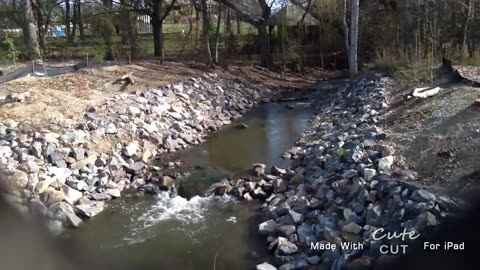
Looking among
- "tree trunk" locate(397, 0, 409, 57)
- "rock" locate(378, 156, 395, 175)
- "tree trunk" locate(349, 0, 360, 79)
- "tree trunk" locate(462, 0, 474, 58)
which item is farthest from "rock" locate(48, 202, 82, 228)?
"tree trunk" locate(349, 0, 360, 79)

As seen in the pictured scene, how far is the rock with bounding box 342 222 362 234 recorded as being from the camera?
14.8 ft

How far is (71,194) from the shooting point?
6.34 meters

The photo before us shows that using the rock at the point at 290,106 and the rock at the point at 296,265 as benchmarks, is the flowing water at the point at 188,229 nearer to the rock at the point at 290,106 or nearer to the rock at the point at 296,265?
the rock at the point at 296,265

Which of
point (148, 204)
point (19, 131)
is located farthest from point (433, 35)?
point (19, 131)

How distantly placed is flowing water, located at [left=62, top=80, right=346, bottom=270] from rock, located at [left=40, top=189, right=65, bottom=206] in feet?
1.83

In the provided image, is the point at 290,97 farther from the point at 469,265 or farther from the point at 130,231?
the point at 469,265

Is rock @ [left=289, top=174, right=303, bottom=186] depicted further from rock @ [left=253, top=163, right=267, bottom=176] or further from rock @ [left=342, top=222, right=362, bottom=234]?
rock @ [left=342, top=222, right=362, bottom=234]

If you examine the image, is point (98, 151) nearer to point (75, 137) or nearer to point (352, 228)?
point (75, 137)

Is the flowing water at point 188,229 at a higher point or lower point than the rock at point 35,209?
lower

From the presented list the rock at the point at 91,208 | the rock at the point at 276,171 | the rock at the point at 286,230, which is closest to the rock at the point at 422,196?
the rock at the point at 286,230

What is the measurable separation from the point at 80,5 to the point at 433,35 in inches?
589

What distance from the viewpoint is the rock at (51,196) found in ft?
19.6

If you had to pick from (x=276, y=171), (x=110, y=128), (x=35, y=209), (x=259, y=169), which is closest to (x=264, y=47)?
(x=110, y=128)

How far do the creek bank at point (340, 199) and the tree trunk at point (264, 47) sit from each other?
935cm
